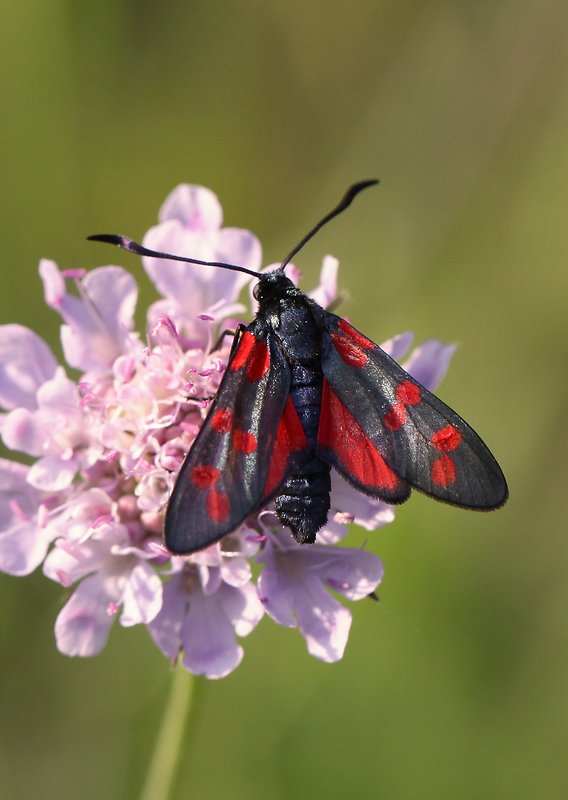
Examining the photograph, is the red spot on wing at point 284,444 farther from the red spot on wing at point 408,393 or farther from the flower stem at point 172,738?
the flower stem at point 172,738

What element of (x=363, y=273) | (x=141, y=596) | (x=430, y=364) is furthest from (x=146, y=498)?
(x=363, y=273)

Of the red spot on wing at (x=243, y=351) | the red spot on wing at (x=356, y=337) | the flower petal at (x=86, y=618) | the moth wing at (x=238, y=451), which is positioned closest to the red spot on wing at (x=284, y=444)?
the moth wing at (x=238, y=451)

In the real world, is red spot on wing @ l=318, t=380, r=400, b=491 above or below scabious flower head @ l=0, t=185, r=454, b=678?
above

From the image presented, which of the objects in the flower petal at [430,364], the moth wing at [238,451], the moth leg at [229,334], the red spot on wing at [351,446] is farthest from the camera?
the flower petal at [430,364]

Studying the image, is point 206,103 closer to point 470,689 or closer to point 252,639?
point 252,639

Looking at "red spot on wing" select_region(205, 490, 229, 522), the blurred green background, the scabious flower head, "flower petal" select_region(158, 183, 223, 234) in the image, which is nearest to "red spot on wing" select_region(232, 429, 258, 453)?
"red spot on wing" select_region(205, 490, 229, 522)

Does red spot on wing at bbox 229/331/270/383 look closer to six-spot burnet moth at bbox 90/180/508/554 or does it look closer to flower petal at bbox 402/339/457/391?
six-spot burnet moth at bbox 90/180/508/554
